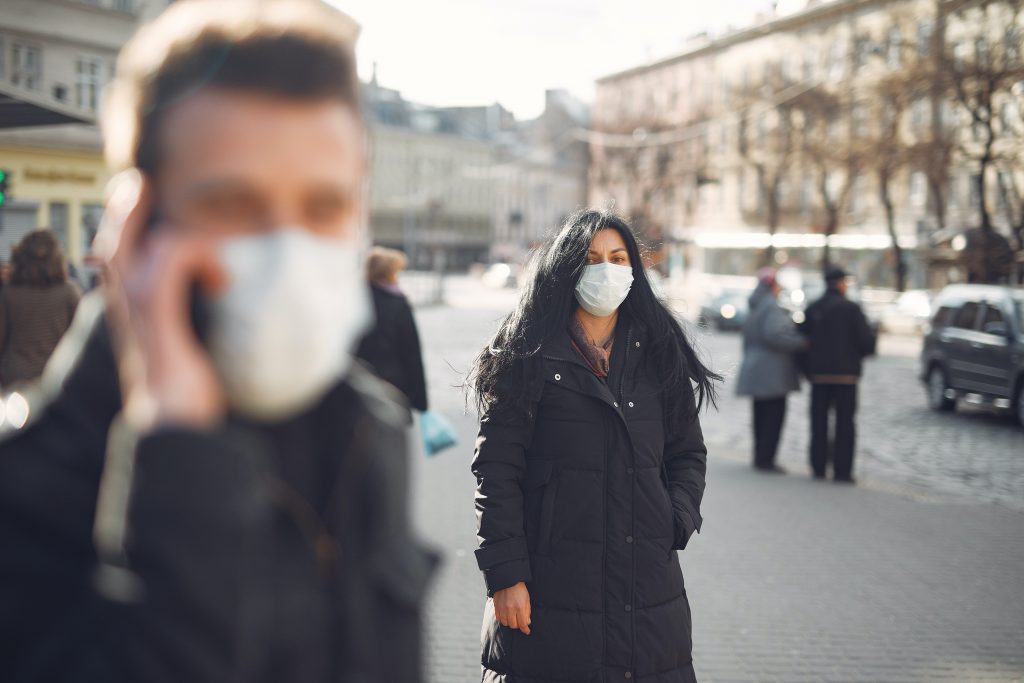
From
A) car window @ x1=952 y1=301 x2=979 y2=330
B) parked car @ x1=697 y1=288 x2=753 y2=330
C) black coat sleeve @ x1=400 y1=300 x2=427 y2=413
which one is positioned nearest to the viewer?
black coat sleeve @ x1=400 y1=300 x2=427 y2=413

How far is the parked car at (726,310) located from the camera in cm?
3775

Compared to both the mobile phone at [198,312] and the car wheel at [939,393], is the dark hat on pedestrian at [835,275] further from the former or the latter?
the mobile phone at [198,312]

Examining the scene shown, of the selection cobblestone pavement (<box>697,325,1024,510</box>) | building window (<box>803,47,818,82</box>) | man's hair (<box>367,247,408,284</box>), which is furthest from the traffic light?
building window (<box>803,47,818,82</box>)

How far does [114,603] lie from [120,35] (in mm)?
33166

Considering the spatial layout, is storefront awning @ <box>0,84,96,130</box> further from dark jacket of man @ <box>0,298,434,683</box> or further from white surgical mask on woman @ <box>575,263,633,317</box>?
dark jacket of man @ <box>0,298,434,683</box>

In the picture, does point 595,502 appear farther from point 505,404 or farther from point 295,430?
point 295,430

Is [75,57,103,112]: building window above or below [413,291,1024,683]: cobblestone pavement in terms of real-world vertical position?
above

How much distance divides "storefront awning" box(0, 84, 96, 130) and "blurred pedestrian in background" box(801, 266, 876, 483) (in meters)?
7.29

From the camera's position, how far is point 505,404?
139 inches

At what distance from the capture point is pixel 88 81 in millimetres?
30453

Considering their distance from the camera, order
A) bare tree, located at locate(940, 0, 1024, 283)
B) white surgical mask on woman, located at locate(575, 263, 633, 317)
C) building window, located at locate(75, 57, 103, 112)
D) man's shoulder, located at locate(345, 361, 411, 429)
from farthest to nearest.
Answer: building window, located at locate(75, 57, 103, 112)
bare tree, located at locate(940, 0, 1024, 283)
white surgical mask on woman, located at locate(575, 263, 633, 317)
man's shoulder, located at locate(345, 361, 411, 429)

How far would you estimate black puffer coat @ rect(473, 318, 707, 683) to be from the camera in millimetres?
3355

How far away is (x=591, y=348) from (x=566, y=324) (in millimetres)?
119

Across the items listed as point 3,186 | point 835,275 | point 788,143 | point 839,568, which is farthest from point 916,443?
point 788,143
